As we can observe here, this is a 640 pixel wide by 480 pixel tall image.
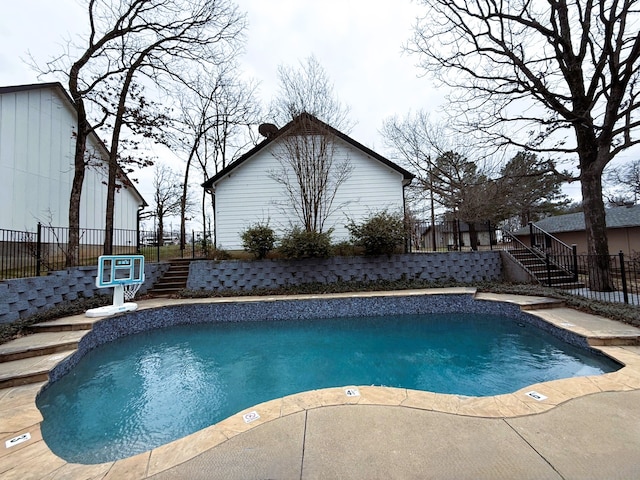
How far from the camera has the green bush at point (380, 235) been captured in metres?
9.35

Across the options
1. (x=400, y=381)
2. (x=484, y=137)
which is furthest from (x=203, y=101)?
(x=400, y=381)

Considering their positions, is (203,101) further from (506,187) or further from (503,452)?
(503,452)

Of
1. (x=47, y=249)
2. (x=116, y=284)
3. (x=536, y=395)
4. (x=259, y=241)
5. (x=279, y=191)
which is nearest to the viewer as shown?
(x=536, y=395)

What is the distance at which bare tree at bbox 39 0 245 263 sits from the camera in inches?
336

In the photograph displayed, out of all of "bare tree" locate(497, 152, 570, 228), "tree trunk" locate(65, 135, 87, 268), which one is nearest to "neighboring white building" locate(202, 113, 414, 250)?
"tree trunk" locate(65, 135, 87, 268)

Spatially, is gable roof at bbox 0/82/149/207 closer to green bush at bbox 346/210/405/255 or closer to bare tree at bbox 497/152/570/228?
green bush at bbox 346/210/405/255

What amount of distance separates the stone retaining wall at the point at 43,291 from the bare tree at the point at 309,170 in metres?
6.53

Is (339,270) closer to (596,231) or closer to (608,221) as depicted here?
(596,231)

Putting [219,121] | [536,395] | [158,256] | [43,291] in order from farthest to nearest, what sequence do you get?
1. [219,121]
2. [158,256]
3. [43,291]
4. [536,395]

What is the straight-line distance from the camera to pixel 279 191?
11164 millimetres

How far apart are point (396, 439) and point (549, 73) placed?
1059 cm

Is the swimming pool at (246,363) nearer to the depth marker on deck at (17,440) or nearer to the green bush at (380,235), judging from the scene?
the depth marker on deck at (17,440)

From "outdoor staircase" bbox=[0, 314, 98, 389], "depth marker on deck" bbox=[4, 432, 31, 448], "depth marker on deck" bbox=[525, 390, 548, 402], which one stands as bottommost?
"depth marker on deck" bbox=[525, 390, 548, 402]

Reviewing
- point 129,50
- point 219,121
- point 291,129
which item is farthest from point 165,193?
point 291,129
